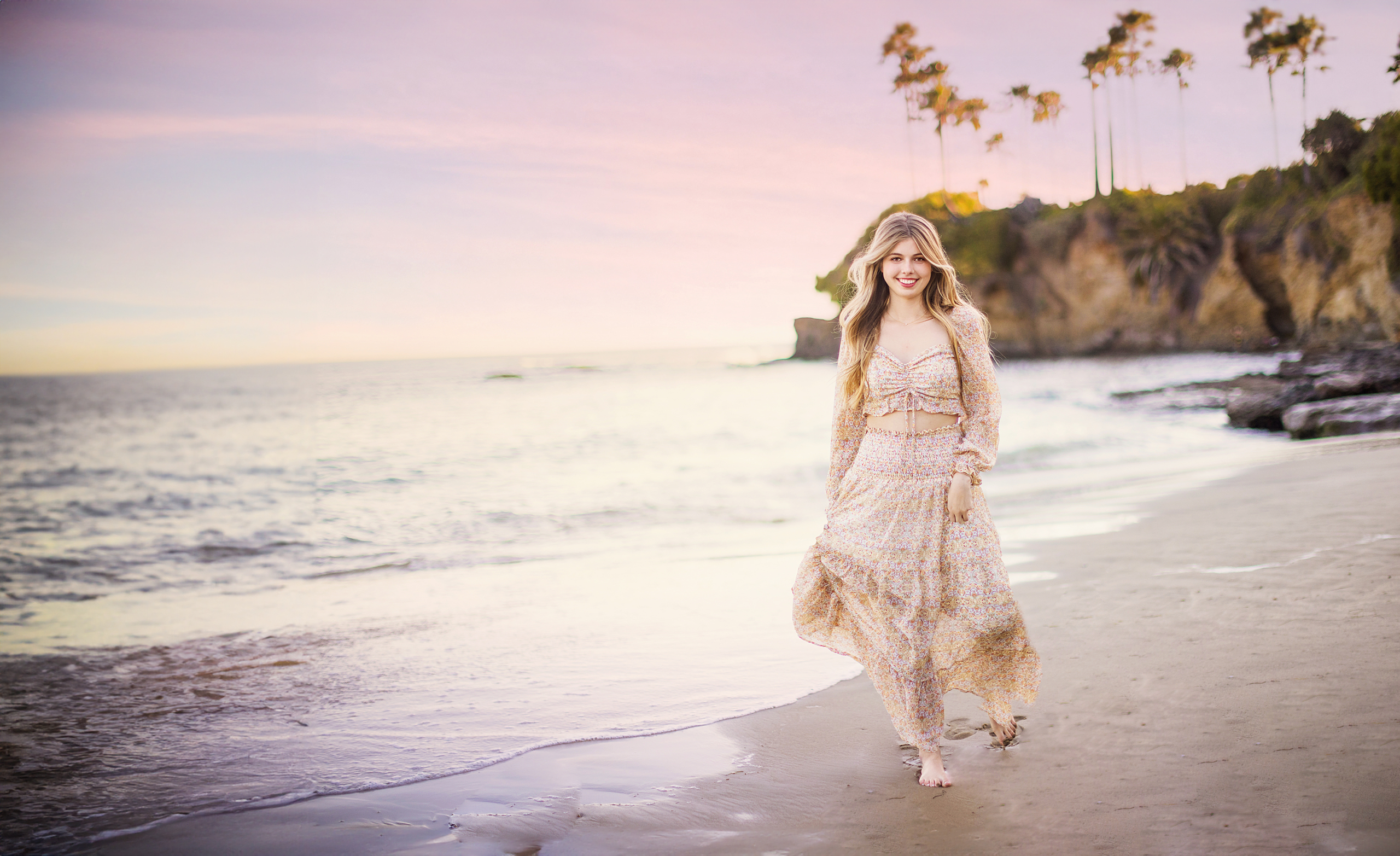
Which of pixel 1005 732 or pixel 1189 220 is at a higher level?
pixel 1189 220

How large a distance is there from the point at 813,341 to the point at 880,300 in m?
79.0

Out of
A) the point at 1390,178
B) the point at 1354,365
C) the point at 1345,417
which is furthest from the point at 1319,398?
the point at 1390,178

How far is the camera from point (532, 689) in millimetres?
4418

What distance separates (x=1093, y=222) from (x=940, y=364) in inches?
2407

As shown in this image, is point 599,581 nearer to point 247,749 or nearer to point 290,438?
point 247,749

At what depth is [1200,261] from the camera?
53.0 metres

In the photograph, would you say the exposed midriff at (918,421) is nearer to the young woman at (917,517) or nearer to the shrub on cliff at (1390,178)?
the young woman at (917,517)

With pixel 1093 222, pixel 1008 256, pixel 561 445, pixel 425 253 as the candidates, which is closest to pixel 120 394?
pixel 425 253

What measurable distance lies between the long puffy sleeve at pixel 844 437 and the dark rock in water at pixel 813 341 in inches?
2961

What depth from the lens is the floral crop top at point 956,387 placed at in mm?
3170

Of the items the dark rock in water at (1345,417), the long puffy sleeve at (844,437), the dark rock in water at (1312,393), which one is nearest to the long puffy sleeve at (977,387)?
the long puffy sleeve at (844,437)

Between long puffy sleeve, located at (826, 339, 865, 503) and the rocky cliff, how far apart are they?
1438 inches

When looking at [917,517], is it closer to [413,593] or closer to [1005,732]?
[1005,732]

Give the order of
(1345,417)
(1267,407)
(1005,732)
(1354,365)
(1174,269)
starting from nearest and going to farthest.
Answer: (1005,732) < (1345,417) < (1267,407) < (1354,365) < (1174,269)
